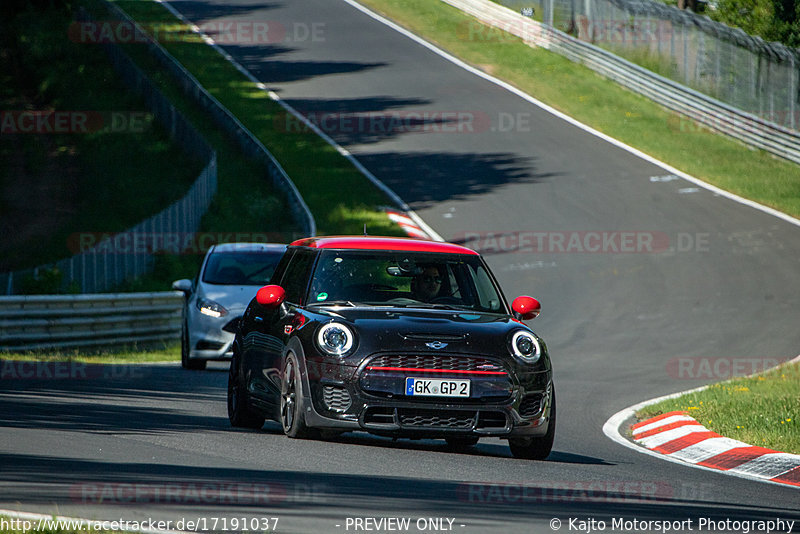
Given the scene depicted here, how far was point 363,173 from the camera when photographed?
36344 millimetres

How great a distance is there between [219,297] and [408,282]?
7400 millimetres

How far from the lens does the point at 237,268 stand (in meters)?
18.2

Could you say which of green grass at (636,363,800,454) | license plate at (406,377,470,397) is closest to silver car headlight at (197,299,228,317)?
green grass at (636,363,800,454)

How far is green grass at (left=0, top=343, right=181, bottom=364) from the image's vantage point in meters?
17.8

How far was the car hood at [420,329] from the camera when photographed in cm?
934

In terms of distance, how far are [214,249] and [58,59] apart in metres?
30.9

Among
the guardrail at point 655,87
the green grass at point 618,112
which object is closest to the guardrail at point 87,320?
the green grass at point 618,112

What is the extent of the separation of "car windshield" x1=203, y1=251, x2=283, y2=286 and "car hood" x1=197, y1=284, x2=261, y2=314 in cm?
18

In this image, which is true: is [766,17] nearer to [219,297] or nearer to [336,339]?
[219,297]

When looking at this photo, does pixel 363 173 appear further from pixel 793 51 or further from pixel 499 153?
pixel 793 51

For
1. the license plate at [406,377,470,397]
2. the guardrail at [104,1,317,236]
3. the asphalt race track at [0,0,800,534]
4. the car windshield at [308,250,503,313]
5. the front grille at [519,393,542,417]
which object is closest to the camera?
the asphalt race track at [0,0,800,534]

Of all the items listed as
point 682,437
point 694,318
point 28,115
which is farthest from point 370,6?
point 682,437

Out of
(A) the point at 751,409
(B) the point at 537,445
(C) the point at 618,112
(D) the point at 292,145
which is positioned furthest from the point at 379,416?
(C) the point at 618,112

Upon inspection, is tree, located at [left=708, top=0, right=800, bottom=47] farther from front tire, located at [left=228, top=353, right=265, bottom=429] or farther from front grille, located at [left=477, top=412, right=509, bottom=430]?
front grille, located at [left=477, top=412, right=509, bottom=430]
